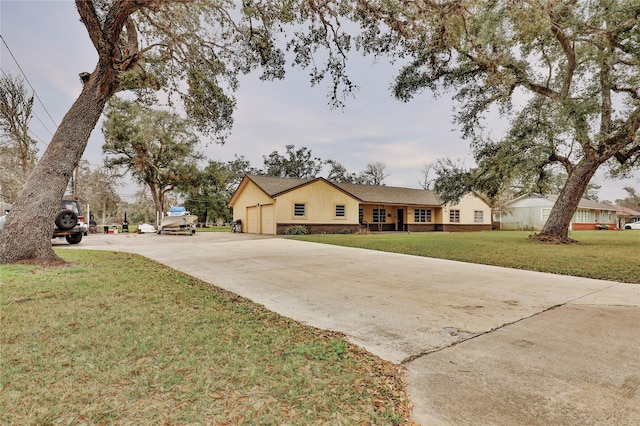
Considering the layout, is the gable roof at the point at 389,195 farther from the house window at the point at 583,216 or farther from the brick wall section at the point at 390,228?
the house window at the point at 583,216

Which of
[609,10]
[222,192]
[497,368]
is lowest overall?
[497,368]

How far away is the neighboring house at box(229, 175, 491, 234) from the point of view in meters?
21.9

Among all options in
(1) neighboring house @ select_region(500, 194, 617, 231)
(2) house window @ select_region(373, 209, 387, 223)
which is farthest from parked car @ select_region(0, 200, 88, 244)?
(1) neighboring house @ select_region(500, 194, 617, 231)

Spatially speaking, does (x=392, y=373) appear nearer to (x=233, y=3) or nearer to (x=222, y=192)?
(x=233, y=3)

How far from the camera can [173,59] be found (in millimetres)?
8977

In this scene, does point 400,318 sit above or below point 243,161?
below

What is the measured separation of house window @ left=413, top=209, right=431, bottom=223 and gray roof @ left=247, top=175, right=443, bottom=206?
3.55 ft

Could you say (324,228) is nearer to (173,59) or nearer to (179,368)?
(173,59)

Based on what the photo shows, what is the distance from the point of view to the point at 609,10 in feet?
37.5

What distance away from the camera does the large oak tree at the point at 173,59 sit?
6.82 meters

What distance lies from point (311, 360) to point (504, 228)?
38282mm

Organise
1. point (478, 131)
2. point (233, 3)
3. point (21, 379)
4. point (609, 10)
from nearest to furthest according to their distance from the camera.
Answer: point (21, 379), point (233, 3), point (609, 10), point (478, 131)

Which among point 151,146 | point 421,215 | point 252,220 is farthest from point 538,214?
point 151,146

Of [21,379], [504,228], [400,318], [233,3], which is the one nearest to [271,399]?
[21,379]
